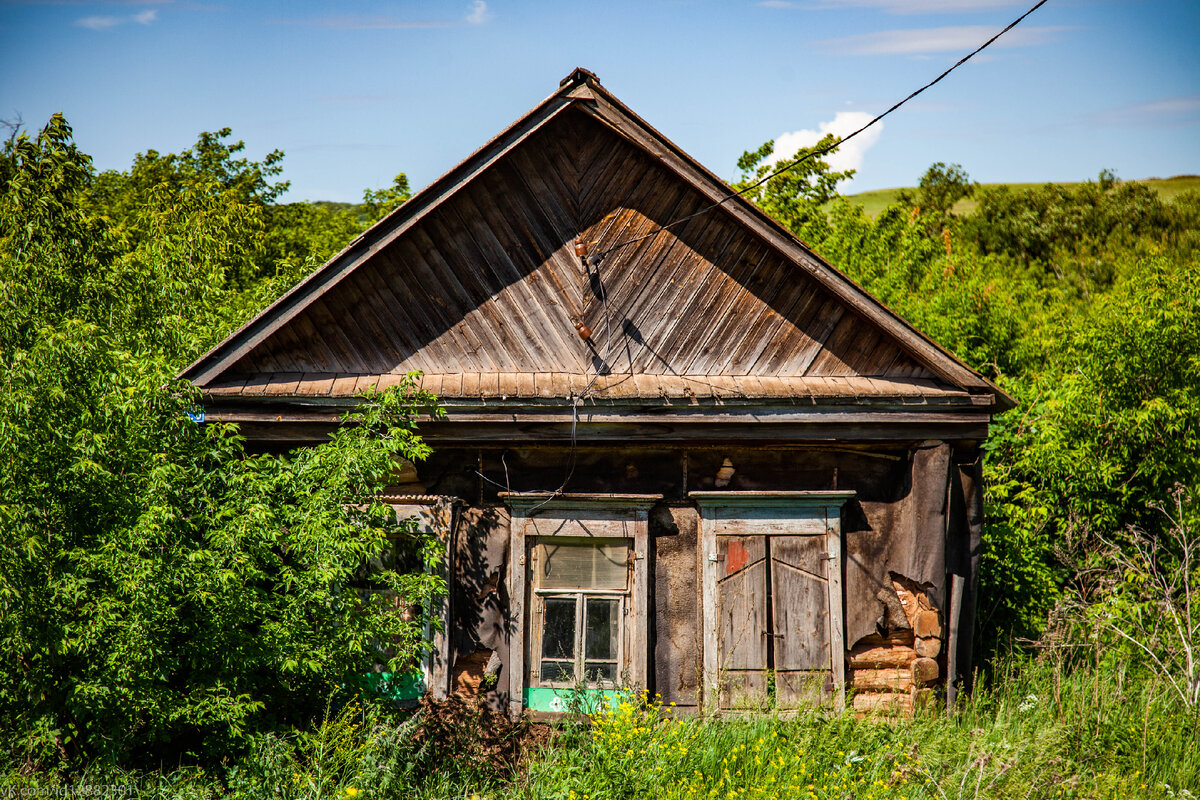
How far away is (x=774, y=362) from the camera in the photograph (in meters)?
7.16

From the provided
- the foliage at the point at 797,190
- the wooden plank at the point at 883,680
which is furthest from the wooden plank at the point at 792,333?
the foliage at the point at 797,190

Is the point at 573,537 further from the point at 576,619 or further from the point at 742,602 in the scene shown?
the point at 742,602

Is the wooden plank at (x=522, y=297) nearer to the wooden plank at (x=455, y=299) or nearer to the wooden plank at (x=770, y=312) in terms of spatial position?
the wooden plank at (x=455, y=299)

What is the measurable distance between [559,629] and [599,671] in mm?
471

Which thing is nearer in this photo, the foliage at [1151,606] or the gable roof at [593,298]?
the gable roof at [593,298]

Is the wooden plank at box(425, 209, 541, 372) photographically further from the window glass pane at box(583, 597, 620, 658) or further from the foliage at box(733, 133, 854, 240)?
the foliage at box(733, 133, 854, 240)

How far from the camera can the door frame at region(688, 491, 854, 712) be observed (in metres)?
6.80

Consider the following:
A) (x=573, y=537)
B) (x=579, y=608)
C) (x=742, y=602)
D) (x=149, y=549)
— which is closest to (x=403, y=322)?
(x=573, y=537)

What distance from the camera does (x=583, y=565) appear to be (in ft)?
22.6

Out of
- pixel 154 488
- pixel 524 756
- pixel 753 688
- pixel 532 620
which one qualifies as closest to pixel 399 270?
pixel 154 488

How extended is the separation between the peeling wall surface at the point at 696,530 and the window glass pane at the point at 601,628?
31 centimetres

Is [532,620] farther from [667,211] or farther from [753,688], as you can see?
[667,211]

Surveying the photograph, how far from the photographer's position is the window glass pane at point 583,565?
22.5 ft

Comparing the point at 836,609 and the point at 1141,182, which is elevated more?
the point at 1141,182
